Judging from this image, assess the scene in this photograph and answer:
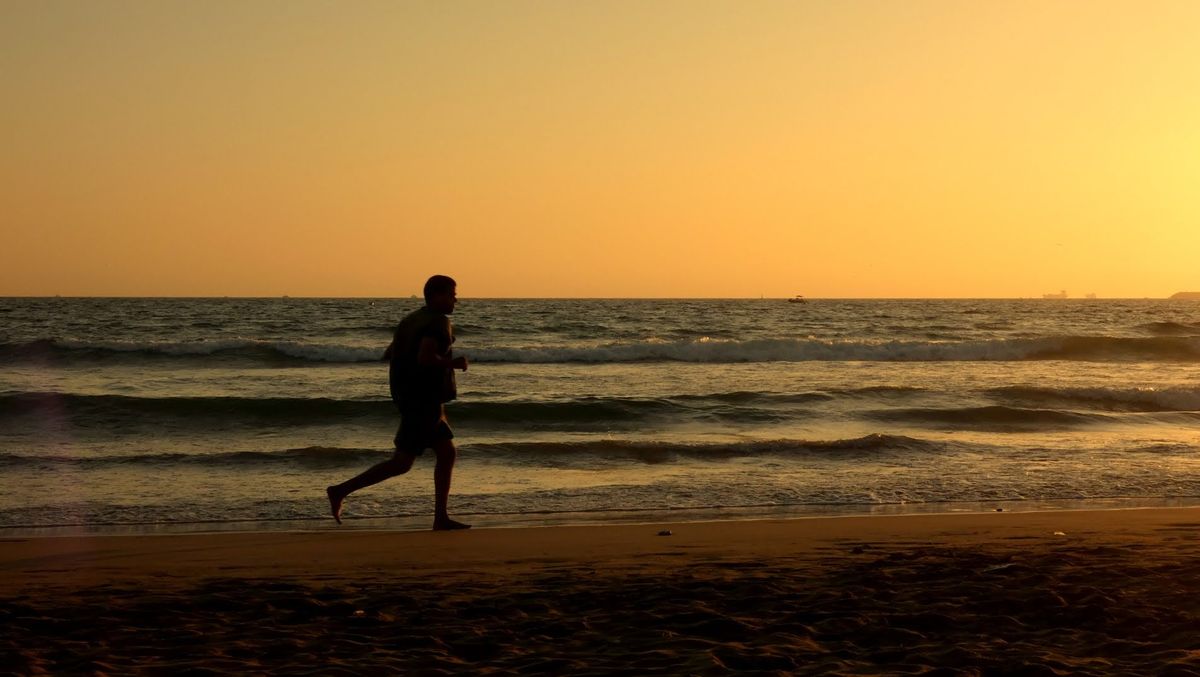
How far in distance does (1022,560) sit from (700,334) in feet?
126

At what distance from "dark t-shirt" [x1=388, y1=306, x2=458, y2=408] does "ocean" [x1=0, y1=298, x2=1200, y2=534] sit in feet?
6.00

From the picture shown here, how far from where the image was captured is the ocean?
33.7ft

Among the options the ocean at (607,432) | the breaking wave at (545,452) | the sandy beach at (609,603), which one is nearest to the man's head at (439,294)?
the sandy beach at (609,603)

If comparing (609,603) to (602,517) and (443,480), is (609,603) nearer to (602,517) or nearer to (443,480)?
(443,480)

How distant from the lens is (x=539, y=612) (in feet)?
17.7

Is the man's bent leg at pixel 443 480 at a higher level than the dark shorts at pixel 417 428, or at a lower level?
lower

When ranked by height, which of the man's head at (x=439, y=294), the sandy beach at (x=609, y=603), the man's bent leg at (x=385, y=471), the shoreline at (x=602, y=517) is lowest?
the shoreline at (x=602, y=517)

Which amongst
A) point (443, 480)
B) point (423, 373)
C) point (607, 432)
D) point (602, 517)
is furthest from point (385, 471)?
point (607, 432)

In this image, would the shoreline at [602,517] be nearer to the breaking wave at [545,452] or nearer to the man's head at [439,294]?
the man's head at [439,294]

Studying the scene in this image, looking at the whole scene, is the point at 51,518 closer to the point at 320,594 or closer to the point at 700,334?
the point at 320,594

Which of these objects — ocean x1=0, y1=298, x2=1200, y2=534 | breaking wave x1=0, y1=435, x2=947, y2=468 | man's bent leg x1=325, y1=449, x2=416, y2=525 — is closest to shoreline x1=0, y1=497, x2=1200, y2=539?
ocean x1=0, y1=298, x2=1200, y2=534

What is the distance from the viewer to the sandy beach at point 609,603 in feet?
14.9

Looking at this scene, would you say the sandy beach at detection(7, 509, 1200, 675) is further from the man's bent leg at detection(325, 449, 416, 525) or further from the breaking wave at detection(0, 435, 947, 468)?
the breaking wave at detection(0, 435, 947, 468)

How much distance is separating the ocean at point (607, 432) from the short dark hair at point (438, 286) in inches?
92.0
